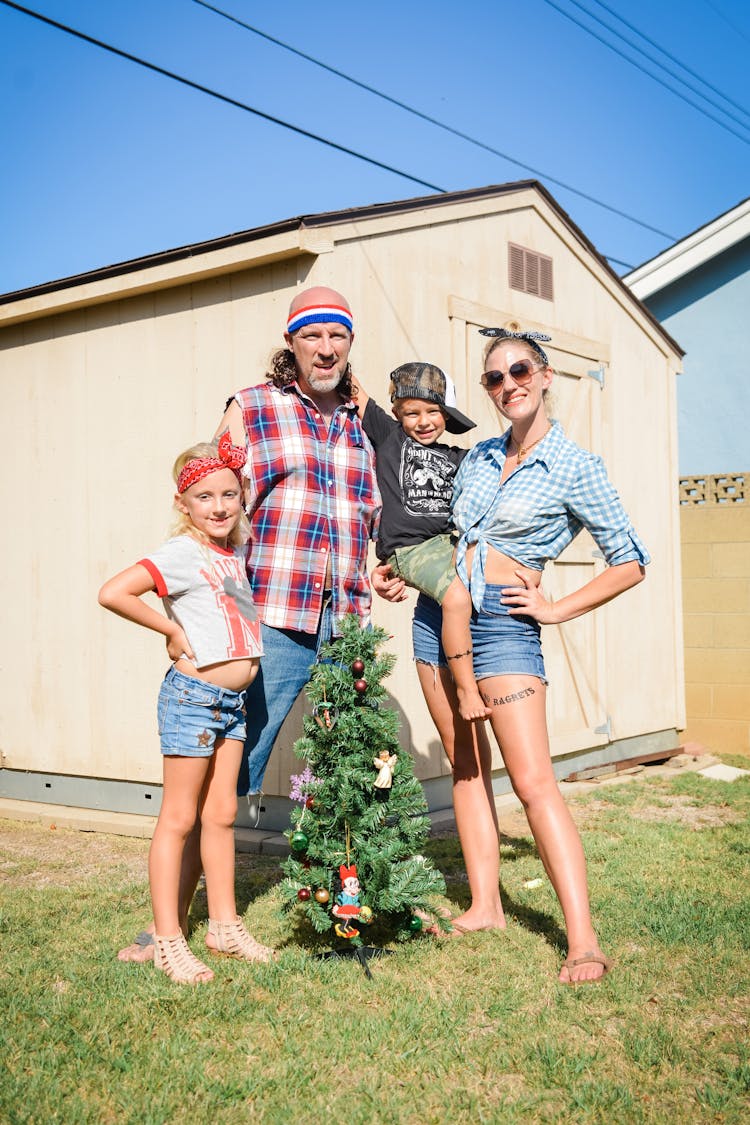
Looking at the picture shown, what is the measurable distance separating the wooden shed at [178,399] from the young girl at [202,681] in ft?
5.38

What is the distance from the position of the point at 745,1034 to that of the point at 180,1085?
1.49 m

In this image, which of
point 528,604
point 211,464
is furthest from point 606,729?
point 211,464

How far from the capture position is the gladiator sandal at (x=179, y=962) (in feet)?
9.84

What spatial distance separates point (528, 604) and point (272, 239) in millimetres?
2523

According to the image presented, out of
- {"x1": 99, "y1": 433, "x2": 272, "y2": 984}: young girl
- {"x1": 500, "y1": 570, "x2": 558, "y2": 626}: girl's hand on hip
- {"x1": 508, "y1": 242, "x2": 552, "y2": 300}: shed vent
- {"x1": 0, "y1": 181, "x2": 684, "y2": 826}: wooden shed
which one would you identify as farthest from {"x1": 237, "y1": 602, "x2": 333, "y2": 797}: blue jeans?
{"x1": 508, "y1": 242, "x2": 552, "y2": 300}: shed vent

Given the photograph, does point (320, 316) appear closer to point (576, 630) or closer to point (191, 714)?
point (191, 714)

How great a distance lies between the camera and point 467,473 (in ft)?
11.0

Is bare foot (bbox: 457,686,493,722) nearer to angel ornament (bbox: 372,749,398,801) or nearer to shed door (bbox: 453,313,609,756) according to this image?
angel ornament (bbox: 372,749,398,801)

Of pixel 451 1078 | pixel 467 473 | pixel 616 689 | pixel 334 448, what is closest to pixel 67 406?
pixel 334 448

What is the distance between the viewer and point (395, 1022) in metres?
2.73

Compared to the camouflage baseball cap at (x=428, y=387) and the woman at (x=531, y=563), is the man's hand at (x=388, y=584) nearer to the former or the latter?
the woman at (x=531, y=563)

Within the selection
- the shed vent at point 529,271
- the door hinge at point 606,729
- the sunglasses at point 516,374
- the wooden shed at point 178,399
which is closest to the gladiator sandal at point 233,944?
the wooden shed at point 178,399

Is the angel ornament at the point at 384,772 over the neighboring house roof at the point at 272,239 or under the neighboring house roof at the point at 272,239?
under

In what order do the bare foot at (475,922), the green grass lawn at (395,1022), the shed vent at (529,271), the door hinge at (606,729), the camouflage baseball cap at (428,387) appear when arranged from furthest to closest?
the door hinge at (606,729) → the shed vent at (529,271) → the bare foot at (475,922) → the camouflage baseball cap at (428,387) → the green grass lawn at (395,1022)
